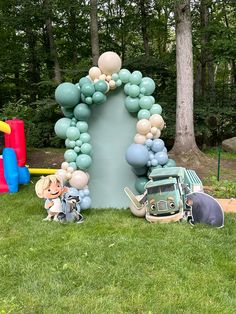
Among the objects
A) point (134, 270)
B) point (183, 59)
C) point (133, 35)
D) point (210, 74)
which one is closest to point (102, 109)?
point (134, 270)

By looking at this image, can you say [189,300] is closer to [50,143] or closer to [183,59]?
[183,59]

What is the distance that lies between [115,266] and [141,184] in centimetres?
194

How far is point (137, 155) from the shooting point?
4.88m

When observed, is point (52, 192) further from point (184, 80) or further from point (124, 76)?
point (184, 80)

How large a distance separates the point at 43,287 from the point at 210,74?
36.6ft

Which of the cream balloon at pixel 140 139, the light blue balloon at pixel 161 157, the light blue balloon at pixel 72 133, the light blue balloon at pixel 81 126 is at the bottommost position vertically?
the light blue balloon at pixel 161 157

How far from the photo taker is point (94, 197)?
211 inches

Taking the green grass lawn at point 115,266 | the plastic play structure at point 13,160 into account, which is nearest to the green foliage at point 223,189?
the green grass lawn at point 115,266

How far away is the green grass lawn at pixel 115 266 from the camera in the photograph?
2.75 m

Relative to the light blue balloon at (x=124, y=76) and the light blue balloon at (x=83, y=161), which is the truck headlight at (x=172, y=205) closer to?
the light blue balloon at (x=83, y=161)

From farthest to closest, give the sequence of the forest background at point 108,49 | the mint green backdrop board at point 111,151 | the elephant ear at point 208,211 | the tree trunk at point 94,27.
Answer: the tree trunk at point 94,27
the forest background at point 108,49
the mint green backdrop board at point 111,151
the elephant ear at point 208,211

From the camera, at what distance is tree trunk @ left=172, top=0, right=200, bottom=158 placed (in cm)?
750

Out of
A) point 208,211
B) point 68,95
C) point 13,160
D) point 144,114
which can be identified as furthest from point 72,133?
point 208,211

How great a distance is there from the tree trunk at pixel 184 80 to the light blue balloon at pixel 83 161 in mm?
3243
